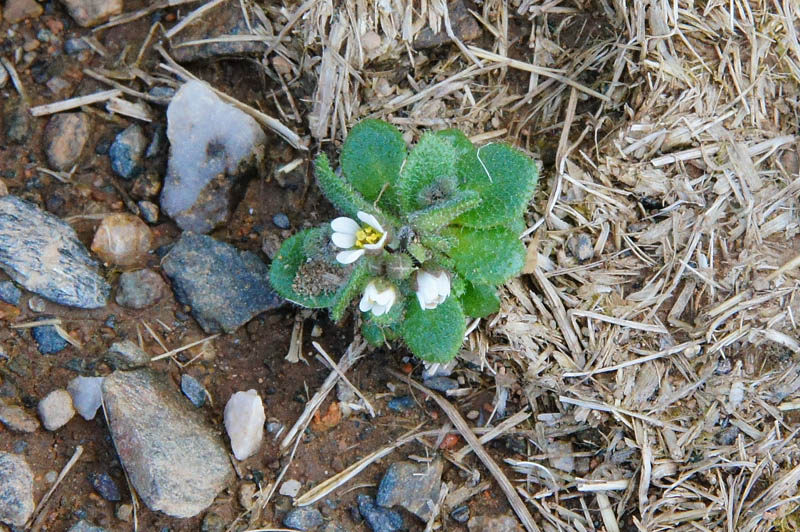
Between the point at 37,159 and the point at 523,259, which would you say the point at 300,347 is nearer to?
the point at 523,259

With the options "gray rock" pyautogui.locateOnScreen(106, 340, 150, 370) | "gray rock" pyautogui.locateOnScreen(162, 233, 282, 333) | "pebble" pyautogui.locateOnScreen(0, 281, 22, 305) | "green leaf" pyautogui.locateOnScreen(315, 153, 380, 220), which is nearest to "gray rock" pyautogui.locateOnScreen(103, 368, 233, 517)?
"gray rock" pyautogui.locateOnScreen(106, 340, 150, 370)

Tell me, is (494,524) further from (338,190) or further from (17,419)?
(17,419)

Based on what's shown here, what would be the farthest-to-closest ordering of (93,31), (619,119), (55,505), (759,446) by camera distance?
(93,31) < (619,119) < (759,446) < (55,505)

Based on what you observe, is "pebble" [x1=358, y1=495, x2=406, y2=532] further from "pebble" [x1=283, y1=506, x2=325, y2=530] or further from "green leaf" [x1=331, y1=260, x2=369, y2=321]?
"green leaf" [x1=331, y1=260, x2=369, y2=321]

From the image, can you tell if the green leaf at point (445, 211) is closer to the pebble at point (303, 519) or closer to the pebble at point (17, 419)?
the pebble at point (303, 519)

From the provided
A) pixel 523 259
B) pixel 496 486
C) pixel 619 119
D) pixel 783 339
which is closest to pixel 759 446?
pixel 783 339

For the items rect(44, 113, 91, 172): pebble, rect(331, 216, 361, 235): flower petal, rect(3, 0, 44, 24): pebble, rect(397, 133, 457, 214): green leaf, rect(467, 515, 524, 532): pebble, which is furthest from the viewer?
rect(3, 0, 44, 24): pebble
